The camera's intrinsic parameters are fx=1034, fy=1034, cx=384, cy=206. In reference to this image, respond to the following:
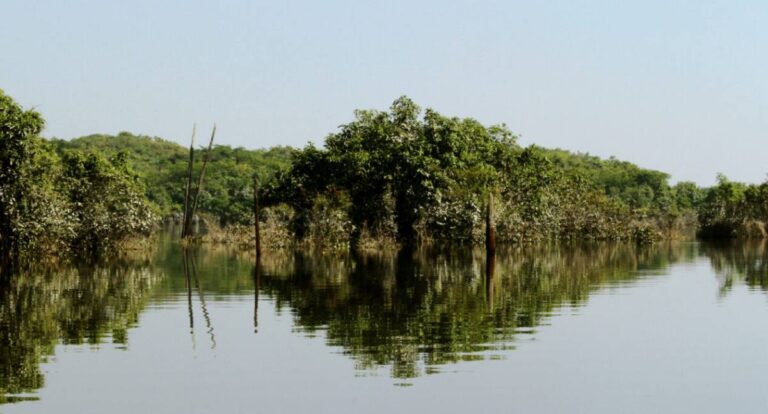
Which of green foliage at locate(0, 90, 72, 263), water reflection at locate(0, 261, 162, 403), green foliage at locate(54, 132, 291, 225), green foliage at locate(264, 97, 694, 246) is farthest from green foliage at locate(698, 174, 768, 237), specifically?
green foliage at locate(0, 90, 72, 263)

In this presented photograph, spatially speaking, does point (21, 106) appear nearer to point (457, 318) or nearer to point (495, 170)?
point (457, 318)

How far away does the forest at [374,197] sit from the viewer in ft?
126

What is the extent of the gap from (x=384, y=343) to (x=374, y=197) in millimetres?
41653

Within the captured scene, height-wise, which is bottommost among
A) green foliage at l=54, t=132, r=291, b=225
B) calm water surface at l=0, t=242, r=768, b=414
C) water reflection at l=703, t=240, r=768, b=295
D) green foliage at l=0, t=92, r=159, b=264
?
calm water surface at l=0, t=242, r=768, b=414

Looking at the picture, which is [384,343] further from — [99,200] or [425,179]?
[425,179]

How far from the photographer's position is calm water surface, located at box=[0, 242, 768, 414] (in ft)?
44.5

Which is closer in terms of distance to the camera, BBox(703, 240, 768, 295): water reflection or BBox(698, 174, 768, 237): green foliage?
BBox(703, 240, 768, 295): water reflection

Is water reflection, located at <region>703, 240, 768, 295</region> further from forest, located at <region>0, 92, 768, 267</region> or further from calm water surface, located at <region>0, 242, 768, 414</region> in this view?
forest, located at <region>0, 92, 768, 267</region>

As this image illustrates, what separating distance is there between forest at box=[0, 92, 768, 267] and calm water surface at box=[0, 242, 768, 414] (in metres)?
5.75

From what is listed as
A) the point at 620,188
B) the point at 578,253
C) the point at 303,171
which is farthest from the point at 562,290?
the point at 620,188

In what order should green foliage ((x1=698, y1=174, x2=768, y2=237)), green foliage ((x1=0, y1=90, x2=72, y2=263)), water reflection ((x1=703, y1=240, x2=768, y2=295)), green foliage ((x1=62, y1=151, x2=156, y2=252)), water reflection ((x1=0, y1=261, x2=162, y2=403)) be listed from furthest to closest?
green foliage ((x1=698, y1=174, x2=768, y2=237)), green foliage ((x1=62, y1=151, x2=156, y2=252)), green foliage ((x1=0, y1=90, x2=72, y2=263)), water reflection ((x1=703, y1=240, x2=768, y2=295)), water reflection ((x1=0, y1=261, x2=162, y2=403))

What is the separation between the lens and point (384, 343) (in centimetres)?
1802

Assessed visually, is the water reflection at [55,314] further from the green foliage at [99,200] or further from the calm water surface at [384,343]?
the green foliage at [99,200]

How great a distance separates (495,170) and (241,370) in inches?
1824
